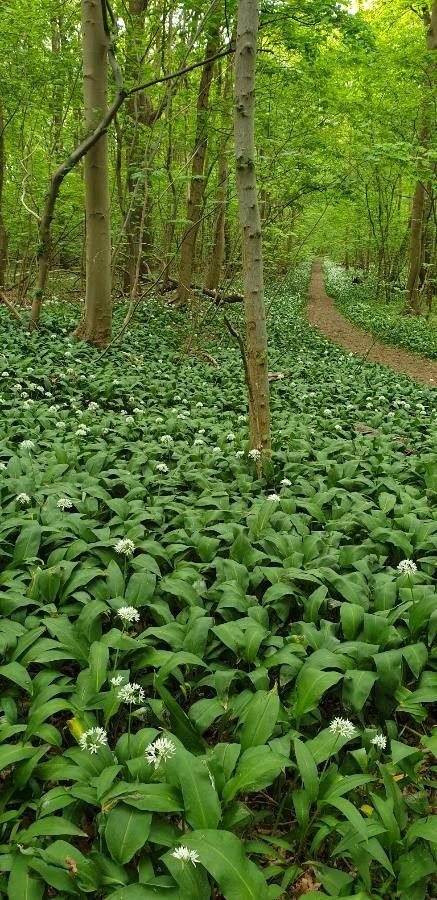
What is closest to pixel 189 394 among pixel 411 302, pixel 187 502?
pixel 187 502

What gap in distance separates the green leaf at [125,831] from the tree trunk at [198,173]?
35.4 ft

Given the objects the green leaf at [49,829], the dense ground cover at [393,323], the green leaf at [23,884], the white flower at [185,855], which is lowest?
the green leaf at [23,884]

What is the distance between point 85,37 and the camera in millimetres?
9352

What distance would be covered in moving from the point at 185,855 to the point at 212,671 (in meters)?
1.07

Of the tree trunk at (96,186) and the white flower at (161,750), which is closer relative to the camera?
the white flower at (161,750)

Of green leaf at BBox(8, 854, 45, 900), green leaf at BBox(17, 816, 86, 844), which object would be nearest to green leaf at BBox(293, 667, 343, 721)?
green leaf at BBox(17, 816, 86, 844)

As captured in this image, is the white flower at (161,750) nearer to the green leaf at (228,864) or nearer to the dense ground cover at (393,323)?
the green leaf at (228,864)

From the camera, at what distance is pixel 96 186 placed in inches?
382

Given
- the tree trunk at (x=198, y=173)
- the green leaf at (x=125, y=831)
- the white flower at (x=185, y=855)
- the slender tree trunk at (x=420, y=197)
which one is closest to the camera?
the white flower at (x=185, y=855)

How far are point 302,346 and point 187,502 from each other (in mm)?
10897

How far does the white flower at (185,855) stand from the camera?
1703 mm

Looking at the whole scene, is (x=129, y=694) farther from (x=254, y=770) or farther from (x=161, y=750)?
(x=254, y=770)

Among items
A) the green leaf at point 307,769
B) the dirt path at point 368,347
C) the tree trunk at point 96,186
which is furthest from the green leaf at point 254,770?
the dirt path at point 368,347

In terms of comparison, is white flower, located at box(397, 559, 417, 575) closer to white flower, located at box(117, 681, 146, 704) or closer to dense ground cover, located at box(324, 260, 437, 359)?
white flower, located at box(117, 681, 146, 704)
